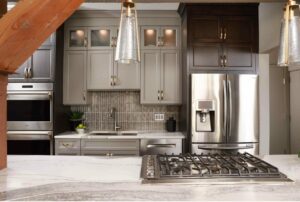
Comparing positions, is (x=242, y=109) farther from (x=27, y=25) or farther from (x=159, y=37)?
(x=27, y=25)

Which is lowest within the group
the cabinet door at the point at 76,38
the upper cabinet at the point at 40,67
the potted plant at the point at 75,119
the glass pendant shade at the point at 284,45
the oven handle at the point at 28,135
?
the oven handle at the point at 28,135

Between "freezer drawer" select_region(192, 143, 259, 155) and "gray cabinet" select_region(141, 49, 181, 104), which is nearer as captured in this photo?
"freezer drawer" select_region(192, 143, 259, 155)

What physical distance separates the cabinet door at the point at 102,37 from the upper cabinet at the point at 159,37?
0.43 meters

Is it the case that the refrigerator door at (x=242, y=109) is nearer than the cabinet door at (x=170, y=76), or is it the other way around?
the refrigerator door at (x=242, y=109)

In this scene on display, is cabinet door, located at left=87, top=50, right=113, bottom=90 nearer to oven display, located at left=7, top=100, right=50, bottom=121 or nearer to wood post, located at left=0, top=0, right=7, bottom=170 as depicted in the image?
oven display, located at left=7, top=100, right=50, bottom=121

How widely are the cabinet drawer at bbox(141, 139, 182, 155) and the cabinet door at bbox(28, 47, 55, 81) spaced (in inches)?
58.5

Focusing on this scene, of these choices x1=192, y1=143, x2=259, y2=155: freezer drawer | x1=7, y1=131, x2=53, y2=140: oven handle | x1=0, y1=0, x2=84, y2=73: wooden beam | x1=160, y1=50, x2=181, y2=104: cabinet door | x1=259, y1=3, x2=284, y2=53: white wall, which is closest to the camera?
x1=0, y1=0, x2=84, y2=73: wooden beam

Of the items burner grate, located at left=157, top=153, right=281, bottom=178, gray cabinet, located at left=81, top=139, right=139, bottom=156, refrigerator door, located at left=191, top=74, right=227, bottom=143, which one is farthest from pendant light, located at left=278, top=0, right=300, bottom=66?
gray cabinet, located at left=81, top=139, right=139, bottom=156

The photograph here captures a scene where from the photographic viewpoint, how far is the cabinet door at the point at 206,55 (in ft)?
11.2

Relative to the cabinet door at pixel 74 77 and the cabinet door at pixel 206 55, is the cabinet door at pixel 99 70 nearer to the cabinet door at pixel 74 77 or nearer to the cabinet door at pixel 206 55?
the cabinet door at pixel 74 77

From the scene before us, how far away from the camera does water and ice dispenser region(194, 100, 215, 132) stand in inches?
128

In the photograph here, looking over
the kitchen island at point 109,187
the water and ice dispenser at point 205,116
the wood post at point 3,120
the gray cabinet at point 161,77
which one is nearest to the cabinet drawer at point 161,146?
the water and ice dispenser at point 205,116

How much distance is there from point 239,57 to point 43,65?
2.53 metres

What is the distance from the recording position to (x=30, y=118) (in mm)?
3373
